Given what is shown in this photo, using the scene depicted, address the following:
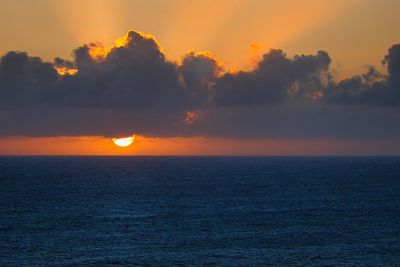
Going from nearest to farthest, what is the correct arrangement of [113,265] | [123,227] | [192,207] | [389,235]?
[113,265]
[389,235]
[123,227]
[192,207]

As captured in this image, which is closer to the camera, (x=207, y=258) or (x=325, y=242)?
(x=207, y=258)

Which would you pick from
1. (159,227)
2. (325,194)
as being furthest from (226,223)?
(325,194)

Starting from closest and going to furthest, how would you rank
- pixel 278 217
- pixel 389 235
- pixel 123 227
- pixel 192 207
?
pixel 389 235 → pixel 123 227 → pixel 278 217 → pixel 192 207

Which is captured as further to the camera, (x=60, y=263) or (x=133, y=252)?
(x=133, y=252)

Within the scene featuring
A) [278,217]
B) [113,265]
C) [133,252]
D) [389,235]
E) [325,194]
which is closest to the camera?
[113,265]

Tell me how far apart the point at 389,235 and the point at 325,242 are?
39.7ft

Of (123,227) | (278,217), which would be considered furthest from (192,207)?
(123,227)

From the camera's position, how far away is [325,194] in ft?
515

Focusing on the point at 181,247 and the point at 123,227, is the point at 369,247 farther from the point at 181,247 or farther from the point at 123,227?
the point at 123,227

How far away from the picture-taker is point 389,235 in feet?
282

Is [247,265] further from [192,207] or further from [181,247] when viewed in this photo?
[192,207]

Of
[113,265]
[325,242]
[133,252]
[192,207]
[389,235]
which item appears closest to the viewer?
[113,265]

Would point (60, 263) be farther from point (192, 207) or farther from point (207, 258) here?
point (192, 207)

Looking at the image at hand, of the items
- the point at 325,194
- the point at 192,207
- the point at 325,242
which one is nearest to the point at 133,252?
the point at 325,242
